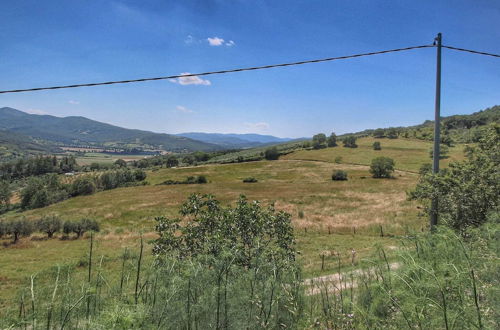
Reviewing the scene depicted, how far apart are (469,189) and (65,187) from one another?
119 meters

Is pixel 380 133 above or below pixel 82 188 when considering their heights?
above

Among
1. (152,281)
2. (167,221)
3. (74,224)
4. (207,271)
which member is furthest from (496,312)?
(74,224)

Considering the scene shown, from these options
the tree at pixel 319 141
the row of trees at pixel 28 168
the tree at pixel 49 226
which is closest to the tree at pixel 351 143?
the tree at pixel 319 141

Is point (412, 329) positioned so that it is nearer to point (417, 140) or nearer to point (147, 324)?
point (147, 324)

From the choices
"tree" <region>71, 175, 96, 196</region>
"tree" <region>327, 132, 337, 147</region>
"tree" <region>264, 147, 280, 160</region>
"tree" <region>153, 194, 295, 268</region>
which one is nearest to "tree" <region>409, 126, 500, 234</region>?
"tree" <region>153, 194, 295, 268</region>

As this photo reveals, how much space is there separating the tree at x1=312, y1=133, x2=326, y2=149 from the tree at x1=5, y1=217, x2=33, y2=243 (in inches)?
5420

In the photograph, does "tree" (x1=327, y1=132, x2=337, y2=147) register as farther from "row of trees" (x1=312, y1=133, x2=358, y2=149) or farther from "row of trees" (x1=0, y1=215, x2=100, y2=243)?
"row of trees" (x1=0, y1=215, x2=100, y2=243)

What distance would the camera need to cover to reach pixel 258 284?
457cm

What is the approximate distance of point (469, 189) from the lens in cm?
1116

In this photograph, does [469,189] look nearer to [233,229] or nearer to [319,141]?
[233,229]

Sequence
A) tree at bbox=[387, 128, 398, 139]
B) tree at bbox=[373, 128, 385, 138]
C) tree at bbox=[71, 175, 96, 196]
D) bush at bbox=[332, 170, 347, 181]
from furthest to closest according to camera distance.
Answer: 1. tree at bbox=[373, 128, 385, 138]
2. tree at bbox=[387, 128, 398, 139]
3. tree at bbox=[71, 175, 96, 196]
4. bush at bbox=[332, 170, 347, 181]

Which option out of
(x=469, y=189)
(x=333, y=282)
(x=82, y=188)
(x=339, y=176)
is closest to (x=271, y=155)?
(x=339, y=176)

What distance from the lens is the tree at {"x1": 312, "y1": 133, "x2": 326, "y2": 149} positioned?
529 feet

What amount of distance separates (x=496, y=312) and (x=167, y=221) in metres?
10.3
